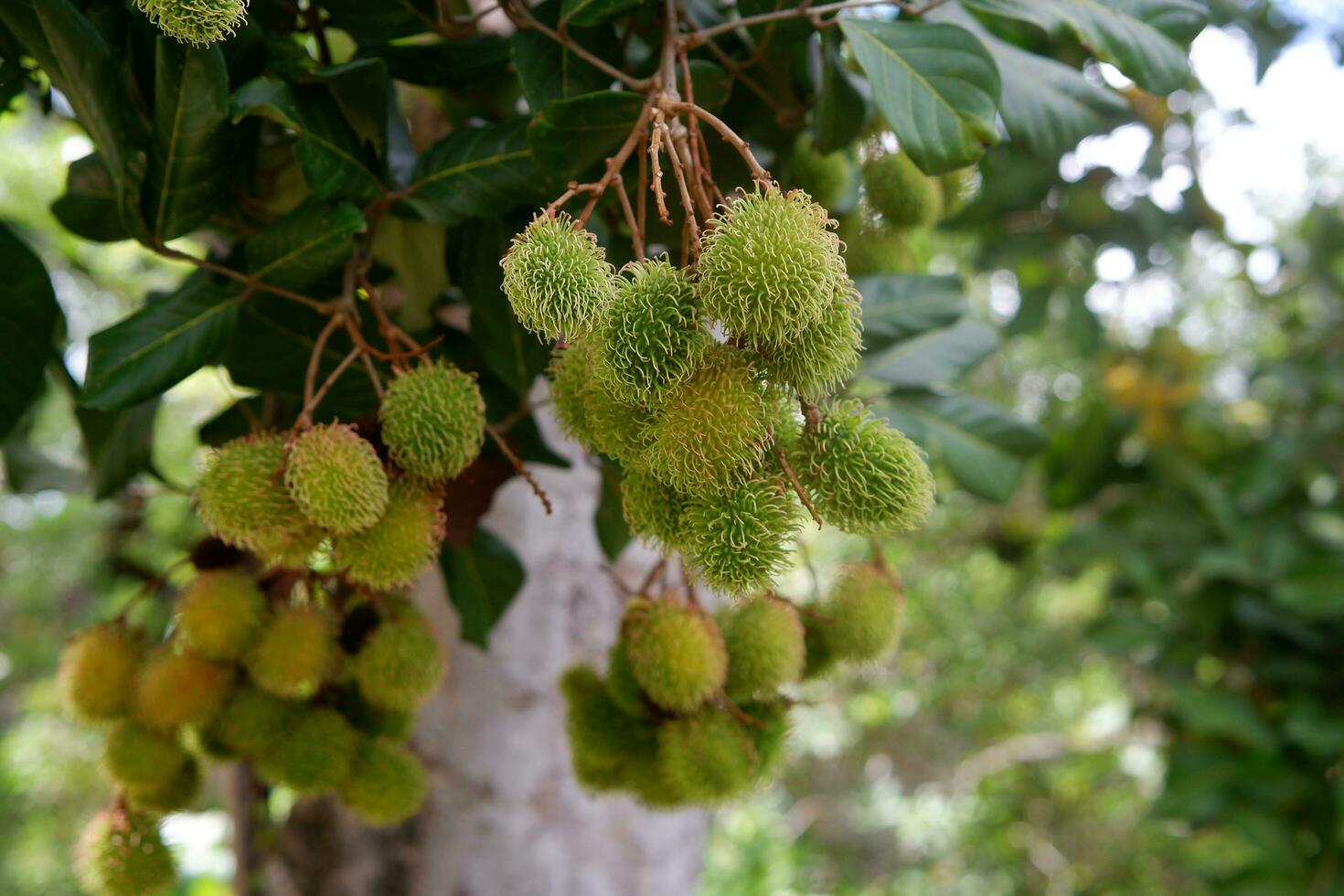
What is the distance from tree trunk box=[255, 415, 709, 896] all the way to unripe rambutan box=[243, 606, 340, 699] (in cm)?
46

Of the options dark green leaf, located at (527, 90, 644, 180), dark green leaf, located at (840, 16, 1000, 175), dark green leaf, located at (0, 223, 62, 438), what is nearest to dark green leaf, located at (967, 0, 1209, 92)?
dark green leaf, located at (840, 16, 1000, 175)

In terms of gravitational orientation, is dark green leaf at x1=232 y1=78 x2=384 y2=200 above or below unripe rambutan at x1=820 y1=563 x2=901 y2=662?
above

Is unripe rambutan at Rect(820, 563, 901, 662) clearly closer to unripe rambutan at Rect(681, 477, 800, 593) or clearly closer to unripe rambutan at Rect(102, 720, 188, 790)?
unripe rambutan at Rect(681, 477, 800, 593)

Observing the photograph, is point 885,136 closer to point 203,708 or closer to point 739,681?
point 739,681

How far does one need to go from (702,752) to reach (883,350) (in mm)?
633

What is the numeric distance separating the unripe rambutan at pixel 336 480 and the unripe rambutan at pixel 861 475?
362 mm

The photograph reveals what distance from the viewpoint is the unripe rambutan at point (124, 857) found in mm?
1183

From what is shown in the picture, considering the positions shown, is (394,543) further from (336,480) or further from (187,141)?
(187,141)

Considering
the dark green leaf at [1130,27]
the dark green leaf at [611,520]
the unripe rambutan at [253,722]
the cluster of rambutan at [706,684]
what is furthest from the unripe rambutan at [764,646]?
the dark green leaf at [1130,27]

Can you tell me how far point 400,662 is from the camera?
1079mm

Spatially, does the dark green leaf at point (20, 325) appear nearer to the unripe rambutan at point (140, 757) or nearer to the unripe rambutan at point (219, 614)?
the unripe rambutan at point (219, 614)

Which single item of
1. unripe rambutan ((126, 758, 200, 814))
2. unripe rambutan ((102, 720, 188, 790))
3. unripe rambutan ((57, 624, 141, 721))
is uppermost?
unripe rambutan ((57, 624, 141, 721))

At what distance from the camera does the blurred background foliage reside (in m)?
2.44

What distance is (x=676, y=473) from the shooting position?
2.29 feet
